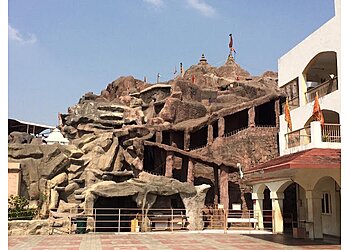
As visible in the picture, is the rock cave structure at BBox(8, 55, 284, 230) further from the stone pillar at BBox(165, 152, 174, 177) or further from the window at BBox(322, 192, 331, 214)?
the window at BBox(322, 192, 331, 214)

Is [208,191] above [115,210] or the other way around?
above

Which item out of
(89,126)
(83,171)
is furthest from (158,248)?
(89,126)

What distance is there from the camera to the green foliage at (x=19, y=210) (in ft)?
80.2

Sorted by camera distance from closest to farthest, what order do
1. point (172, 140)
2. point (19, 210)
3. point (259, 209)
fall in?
1. point (19, 210)
2. point (259, 209)
3. point (172, 140)

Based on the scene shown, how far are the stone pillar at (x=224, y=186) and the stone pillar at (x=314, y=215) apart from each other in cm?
1204

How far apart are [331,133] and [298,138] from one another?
3159 millimetres

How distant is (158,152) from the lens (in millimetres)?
36875

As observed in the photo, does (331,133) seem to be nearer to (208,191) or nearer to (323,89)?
(323,89)

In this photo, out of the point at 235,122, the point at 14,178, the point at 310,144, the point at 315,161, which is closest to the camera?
the point at 315,161

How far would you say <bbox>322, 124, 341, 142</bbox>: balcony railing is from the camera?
19.7m

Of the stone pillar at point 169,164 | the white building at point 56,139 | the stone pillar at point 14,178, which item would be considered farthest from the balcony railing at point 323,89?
the white building at point 56,139

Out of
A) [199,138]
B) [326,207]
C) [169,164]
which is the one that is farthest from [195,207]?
[199,138]

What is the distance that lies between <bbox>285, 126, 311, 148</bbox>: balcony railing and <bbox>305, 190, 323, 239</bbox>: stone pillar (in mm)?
2659

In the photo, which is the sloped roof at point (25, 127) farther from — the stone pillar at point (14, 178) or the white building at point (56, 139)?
the stone pillar at point (14, 178)
